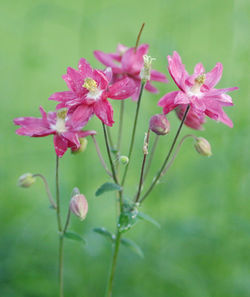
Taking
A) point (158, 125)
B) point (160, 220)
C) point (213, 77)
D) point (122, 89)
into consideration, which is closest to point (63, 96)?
point (122, 89)

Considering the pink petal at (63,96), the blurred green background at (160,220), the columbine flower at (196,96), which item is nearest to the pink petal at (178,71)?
the columbine flower at (196,96)

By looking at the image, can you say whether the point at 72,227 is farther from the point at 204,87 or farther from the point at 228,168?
the point at 204,87

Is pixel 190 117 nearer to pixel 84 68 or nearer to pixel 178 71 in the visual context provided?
pixel 178 71

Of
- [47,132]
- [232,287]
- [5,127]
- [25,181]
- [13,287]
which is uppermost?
[47,132]

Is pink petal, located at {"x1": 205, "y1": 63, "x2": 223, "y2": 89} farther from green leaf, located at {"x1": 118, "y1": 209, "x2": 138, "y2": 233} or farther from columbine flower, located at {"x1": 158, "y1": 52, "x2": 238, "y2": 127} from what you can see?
green leaf, located at {"x1": 118, "y1": 209, "x2": 138, "y2": 233}

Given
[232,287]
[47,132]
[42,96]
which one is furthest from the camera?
[42,96]

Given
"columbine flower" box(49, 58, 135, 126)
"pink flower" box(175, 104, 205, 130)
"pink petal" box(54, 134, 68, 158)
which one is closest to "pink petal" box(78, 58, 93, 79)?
"columbine flower" box(49, 58, 135, 126)

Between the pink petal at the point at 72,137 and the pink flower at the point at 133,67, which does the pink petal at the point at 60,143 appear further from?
the pink flower at the point at 133,67

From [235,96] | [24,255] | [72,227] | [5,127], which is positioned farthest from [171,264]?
[5,127]
